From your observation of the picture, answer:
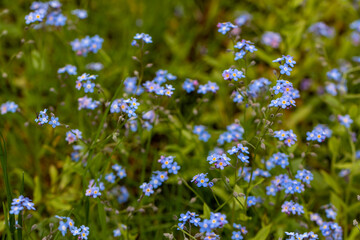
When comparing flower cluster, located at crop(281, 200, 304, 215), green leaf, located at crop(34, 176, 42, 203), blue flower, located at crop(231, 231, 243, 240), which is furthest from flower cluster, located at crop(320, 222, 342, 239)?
green leaf, located at crop(34, 176, 42, 203)

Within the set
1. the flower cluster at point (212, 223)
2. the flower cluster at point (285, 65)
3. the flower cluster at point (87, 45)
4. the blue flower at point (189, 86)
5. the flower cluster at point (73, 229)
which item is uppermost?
the flower cluster at point (87, 45)

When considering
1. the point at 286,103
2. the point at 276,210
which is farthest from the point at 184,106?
the point at 286,103

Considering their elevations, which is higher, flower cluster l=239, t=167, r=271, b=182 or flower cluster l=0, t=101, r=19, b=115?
flower cluster l=0, t=101, r=19, b=115

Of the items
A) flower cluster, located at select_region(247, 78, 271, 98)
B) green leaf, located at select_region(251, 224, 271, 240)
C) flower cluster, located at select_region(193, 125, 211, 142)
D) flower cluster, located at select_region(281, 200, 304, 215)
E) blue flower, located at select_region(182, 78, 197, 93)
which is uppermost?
blue flower, located at select_region(182, 78, 197, 93)

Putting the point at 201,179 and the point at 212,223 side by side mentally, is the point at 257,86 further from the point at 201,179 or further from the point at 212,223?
the point at 212,223

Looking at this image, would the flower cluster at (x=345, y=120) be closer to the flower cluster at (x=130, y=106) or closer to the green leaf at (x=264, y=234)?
the green leaf at (x=264, y=234)

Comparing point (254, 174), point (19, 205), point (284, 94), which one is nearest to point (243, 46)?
point (284, 94)

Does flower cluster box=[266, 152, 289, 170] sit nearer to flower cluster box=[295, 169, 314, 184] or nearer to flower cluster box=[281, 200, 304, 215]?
flower cluster box=[295, 169, 314, 184]

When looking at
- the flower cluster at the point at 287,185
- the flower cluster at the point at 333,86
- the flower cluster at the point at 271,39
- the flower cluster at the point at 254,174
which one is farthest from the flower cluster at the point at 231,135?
the flower cluster at the point at 271,39

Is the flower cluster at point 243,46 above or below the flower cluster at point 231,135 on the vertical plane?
above
